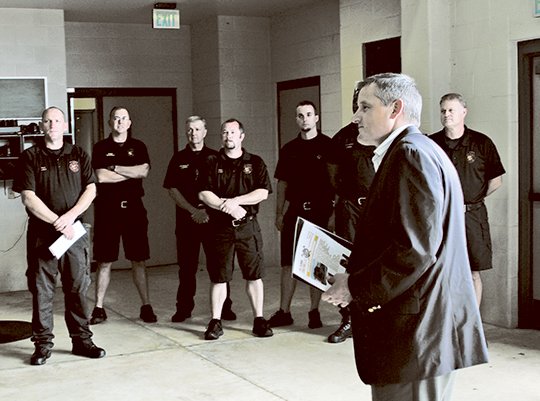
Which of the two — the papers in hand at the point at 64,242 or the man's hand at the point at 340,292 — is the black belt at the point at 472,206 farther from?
the man's hand at the point at 340,292

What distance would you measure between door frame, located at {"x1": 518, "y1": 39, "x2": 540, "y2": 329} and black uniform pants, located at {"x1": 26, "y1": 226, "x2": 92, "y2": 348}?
3261mm

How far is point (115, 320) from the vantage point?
6.89 m

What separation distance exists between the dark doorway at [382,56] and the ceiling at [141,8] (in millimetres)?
1627

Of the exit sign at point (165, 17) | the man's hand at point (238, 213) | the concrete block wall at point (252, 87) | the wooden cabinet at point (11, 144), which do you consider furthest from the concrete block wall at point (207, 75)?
the man's hand at point (238, 213)

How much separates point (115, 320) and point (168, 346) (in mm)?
1132

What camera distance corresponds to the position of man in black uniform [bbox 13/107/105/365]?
5.46 m

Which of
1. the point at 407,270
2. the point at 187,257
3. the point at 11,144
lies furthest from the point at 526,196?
the point at 11,144

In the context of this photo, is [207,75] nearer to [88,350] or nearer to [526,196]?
[526,196]

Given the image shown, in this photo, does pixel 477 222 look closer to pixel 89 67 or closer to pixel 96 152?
pixel 96 152

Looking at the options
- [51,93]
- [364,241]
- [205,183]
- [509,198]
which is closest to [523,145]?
[509,198]

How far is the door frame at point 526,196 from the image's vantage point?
19.9 feet

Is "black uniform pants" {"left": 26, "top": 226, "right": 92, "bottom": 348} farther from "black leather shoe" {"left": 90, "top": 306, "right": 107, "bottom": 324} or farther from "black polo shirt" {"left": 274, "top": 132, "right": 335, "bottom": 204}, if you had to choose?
"black polo shirt" {"left": 274, "top": 132, "right": 335, "bottom": 204}

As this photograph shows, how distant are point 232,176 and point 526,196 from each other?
224 centimetres

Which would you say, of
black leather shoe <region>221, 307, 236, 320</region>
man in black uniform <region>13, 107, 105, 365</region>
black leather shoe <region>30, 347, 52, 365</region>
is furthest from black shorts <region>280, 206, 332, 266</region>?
black leather shoe <region>30, 347, 52, 365</region>
